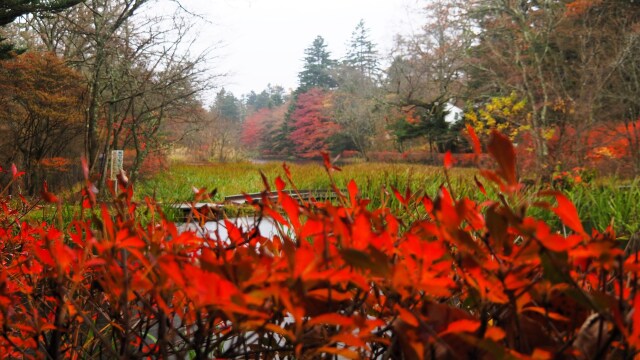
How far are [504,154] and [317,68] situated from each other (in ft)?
151

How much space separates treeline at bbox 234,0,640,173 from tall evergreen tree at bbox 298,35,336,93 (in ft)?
41.7

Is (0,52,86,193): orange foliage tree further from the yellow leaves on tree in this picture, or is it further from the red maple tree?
the red maple tree

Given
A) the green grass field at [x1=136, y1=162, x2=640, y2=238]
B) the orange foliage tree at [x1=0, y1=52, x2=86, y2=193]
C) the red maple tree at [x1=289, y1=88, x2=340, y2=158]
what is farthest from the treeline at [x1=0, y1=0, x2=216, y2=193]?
the red maple tree at [x1=289, y1=88, x2=340, y2=158]

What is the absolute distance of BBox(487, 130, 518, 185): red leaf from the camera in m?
0.40

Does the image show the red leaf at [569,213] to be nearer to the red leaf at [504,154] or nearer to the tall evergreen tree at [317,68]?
the red leaf at [504,154]

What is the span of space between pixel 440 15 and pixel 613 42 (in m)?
4.29

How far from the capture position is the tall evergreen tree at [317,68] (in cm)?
4456

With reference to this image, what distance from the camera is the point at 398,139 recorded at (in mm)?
23125

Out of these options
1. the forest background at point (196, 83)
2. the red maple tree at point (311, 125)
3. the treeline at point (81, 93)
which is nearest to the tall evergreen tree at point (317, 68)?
the red maple tree at point (311, 125)

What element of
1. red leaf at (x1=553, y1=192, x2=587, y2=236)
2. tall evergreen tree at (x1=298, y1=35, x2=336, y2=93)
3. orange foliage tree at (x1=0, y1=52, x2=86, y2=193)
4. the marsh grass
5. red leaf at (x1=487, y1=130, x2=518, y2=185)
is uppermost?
tall evergreen tree at (x1=298, y1=35, x2=336, y2=93)

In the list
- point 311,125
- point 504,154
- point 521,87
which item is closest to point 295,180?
point 521,87

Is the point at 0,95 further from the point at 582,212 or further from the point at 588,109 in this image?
the point at 588,109

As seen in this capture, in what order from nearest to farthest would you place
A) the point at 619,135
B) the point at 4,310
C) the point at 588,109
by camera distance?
1. the point at 4,310
2. the point at 588,109
3. the point at 619,135

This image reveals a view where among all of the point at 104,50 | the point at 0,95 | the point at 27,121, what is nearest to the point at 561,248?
the point at 104,50
